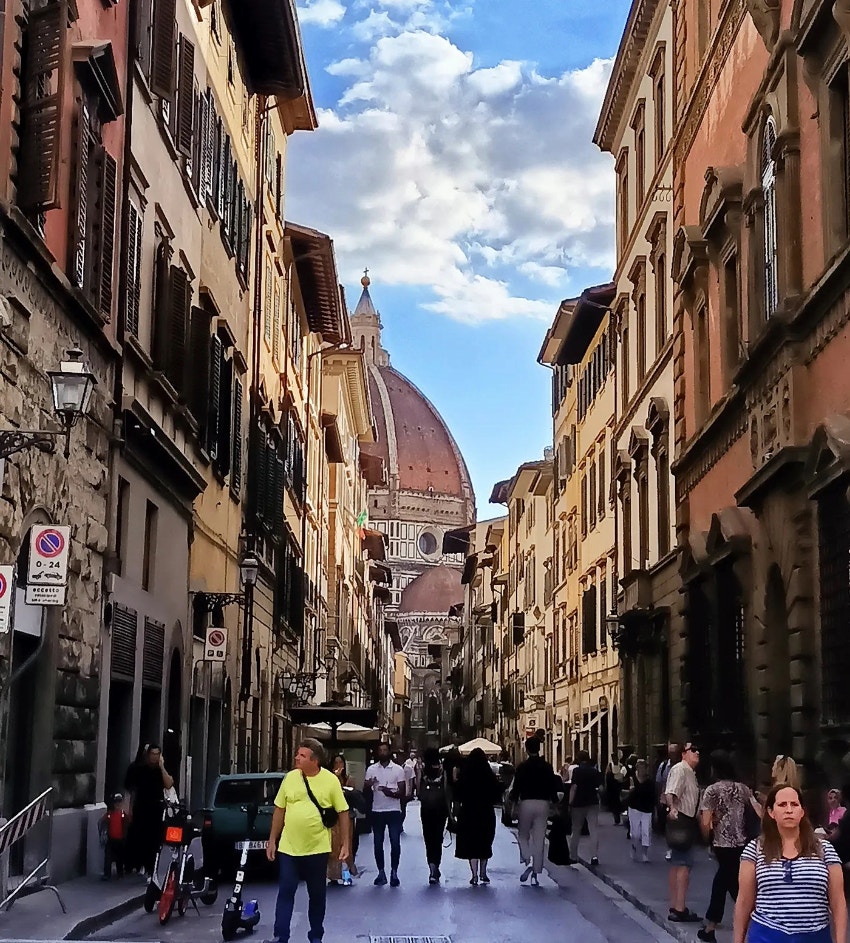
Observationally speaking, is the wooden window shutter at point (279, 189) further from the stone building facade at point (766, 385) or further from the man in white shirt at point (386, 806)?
the man in white shirt at point (386, 806)

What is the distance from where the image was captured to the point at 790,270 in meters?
18.6

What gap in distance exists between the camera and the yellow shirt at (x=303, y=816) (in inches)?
487

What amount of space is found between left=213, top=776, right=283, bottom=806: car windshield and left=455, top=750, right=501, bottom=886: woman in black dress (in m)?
2.30

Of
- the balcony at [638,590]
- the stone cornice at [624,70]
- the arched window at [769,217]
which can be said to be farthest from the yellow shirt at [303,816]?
the stone cornice at [624,70]

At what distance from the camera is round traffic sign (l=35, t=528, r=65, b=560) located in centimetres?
1398

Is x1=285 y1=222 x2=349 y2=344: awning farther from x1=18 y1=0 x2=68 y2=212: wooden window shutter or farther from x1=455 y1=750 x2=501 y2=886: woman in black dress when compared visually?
x1=18 y1=0 x2=68 y2=212: wooden window shutter

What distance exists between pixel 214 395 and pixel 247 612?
5264mm

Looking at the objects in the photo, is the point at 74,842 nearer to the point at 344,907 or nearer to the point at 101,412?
the point at 344,907

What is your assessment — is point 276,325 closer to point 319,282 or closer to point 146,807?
point 319,282

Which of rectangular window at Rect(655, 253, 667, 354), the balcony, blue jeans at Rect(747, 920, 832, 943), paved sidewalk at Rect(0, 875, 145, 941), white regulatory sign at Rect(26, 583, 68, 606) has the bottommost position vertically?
paved sidewalk at Rect(0, 875, 145, 941)

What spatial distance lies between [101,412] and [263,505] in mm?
16299

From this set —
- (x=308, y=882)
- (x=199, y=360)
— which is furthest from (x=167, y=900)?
(x=199, y=360)

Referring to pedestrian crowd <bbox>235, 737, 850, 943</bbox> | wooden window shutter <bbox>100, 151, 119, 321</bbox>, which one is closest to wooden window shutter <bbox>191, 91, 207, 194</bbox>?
wooden window shutter <bbox>100, 151, 119, 321</bbox>

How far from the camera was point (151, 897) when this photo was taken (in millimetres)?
15508
